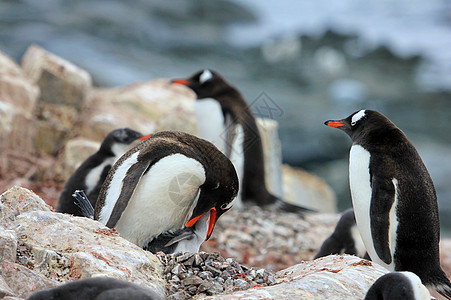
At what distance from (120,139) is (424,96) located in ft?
40.9

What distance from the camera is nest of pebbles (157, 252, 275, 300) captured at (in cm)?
238

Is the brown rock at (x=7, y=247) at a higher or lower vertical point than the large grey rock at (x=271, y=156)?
higher

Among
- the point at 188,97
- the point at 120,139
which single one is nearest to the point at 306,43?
the point at 188,97

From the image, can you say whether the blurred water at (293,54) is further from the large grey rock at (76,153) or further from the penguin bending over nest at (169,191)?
the penguin bending over nest at (169,191)

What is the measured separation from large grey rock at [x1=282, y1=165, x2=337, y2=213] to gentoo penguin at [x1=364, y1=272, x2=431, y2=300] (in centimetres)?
600

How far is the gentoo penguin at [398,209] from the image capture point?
11.1 feet

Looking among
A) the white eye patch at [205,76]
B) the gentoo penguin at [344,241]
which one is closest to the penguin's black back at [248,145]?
the white eye patch at [205,76]

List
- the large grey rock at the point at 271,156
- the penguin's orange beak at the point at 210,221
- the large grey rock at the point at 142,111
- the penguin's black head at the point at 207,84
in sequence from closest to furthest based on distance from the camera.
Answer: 1. the penguin's orange beak at the point at 210,221
2. the penguin's black head at the point at 207,84
3. the large grey rock at the point at 142,111
4. the large grey rock at the point at 271,156

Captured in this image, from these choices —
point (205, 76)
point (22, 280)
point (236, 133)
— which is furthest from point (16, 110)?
point (22, 280)

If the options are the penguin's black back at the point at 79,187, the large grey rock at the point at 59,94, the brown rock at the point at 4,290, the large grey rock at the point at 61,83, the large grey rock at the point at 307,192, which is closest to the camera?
the brown rock at the point at 4,290

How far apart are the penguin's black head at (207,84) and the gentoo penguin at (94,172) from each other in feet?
6.50

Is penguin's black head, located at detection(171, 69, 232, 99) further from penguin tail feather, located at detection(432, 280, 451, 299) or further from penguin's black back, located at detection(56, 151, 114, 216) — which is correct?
penguin tail feather, located at detection(432, 280, 451, 299)

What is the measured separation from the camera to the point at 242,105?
20.7 feet

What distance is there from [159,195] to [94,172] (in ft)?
4.01
